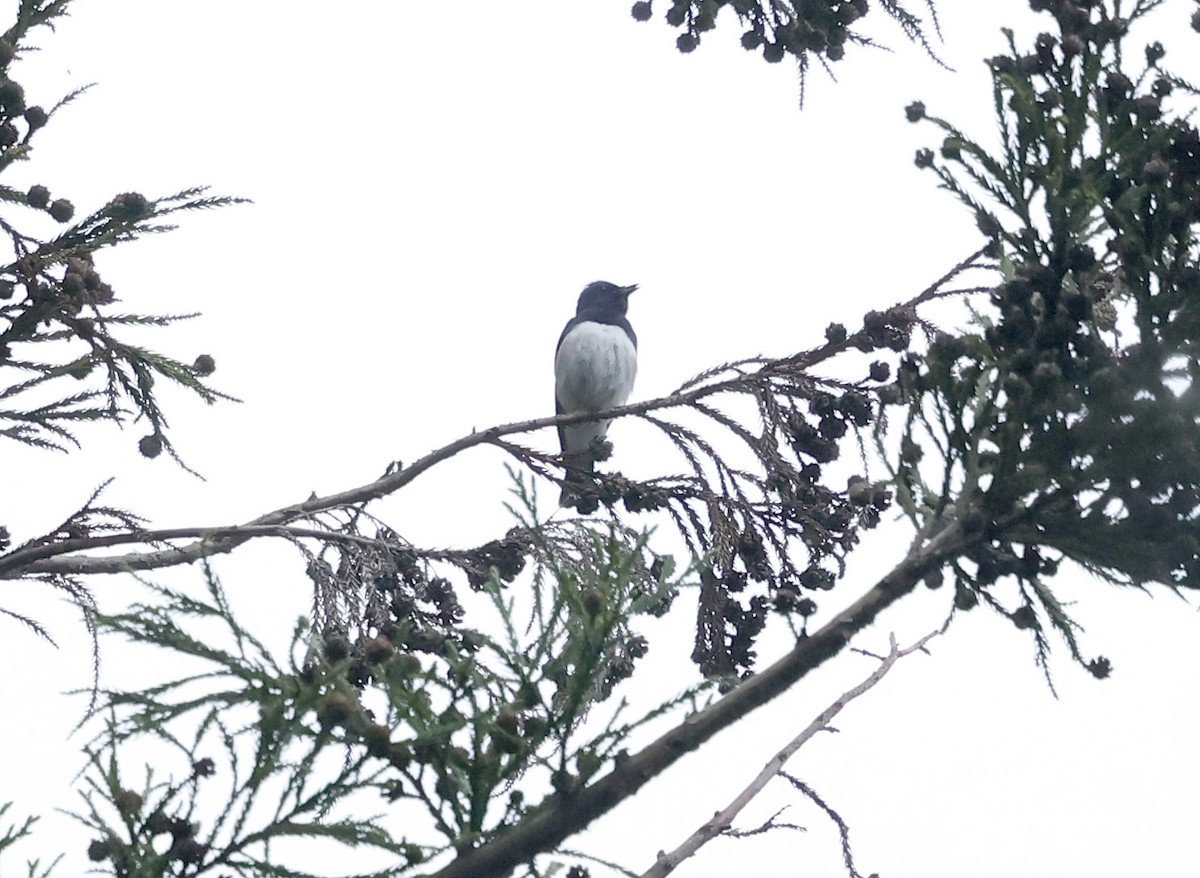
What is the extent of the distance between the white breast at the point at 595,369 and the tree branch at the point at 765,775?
4.57 meters

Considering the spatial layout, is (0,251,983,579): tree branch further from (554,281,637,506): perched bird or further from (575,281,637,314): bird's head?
(575,281,637,314): bird's head

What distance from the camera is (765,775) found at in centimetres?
283

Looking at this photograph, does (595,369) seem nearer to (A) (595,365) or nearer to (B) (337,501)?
(A) (595,365)

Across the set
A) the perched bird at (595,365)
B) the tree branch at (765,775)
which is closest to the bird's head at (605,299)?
the perched bird at (595,365)

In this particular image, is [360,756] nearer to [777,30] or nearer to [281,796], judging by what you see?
[281,796]

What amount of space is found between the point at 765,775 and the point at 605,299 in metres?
5.92

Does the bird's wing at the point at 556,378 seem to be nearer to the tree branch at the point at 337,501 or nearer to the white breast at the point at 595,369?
the white breast at the point at 595,369

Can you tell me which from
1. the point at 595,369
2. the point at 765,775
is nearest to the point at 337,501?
the point at 765,775

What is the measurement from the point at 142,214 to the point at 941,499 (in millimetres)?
2058

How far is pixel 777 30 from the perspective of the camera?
13.5ft

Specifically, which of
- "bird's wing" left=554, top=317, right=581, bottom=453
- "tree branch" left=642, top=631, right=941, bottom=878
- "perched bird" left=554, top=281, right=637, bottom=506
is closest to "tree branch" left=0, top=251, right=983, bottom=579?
"tree branch" left=642, top=631, right=941, bottom=878

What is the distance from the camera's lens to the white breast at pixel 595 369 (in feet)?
25.3

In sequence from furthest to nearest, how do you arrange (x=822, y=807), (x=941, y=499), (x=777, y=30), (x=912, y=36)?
(x=777, y=30) → (x=912, y=36) → (x=822, y=807) → (x=941, y=499)

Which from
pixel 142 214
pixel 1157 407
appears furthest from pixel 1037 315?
pixel 142 214
